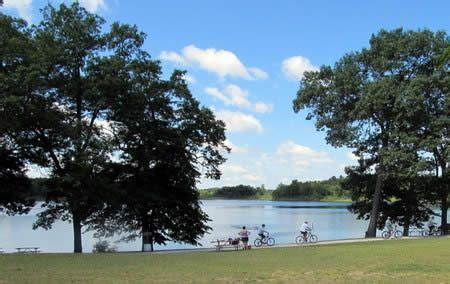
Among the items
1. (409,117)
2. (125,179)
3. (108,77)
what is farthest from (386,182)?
(108,77)

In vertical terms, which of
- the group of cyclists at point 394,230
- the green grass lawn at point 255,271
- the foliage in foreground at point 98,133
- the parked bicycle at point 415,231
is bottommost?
the parked bicycle at point 415,231

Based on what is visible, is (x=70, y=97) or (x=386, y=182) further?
(x=386, y=182)

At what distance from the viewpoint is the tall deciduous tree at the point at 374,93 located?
37500 mm

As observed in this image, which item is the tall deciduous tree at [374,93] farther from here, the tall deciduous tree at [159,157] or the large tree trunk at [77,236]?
the large tree trunk at [77,236]

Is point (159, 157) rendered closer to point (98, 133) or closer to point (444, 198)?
point (98, 133)

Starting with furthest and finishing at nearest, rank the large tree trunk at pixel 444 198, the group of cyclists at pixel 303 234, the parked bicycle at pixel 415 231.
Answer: the parked bicycle at pixel 415 231, the large tree trunk at pixel 444 198, the group of cyclists at pixel 303 234

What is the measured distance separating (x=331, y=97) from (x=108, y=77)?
16.3 meters

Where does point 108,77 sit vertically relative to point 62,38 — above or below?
below

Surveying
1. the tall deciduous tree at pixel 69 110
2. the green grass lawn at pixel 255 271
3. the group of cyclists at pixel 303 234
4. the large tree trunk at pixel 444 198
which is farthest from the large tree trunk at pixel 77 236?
the large tree trunk at pixel 444 198

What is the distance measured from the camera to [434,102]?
125ft

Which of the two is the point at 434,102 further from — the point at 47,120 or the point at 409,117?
the point at 47,120

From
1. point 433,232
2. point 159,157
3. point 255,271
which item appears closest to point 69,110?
point 159,157

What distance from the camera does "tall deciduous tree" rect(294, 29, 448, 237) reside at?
37.5m

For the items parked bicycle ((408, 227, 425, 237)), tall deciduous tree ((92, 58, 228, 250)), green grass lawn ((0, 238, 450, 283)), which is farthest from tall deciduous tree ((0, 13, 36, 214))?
parked bicycle ((408, 227, 425, 237))
